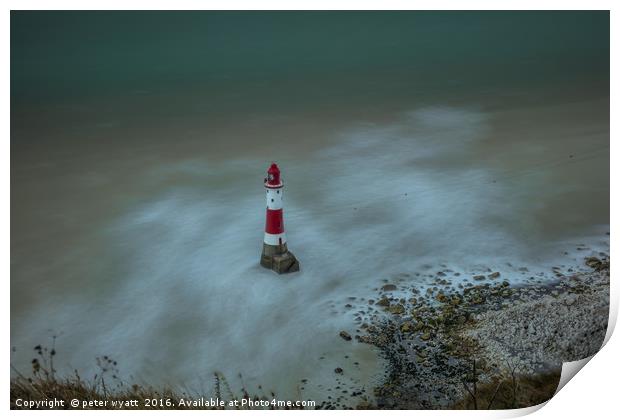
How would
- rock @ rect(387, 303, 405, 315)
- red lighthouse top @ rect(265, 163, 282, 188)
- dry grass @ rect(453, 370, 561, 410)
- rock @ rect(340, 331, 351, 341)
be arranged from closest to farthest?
dry grass @ rect(453, 370, 561, 410) → rock @ rect(340, 331, 351, 341) → rock @ rect(387, 303, 405, 315) → red lighthouse top @ rect(265, 163, 282, 188)

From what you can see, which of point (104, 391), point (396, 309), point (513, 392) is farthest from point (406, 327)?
point (104, 391)

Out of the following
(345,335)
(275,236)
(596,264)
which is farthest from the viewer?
(596,264)

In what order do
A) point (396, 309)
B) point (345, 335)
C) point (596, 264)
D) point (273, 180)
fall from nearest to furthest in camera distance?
point (345, 335)
point (396, 309)
point (273, 180)
point (596, 264)

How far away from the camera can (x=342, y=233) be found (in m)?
4.94

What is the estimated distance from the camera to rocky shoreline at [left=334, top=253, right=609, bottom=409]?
3.68 m

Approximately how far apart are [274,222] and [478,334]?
1261 mm

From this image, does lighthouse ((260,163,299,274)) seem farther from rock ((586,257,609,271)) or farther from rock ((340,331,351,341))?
rock ((586,257,609,271))

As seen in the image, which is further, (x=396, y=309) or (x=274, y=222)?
(x=274, y=222)

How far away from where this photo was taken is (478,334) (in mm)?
3953

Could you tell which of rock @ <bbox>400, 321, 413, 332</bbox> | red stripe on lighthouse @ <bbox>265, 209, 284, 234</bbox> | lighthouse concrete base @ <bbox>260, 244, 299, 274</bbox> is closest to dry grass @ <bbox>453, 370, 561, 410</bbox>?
rock @ <bbox>400, 321, 413, 332</bbox>

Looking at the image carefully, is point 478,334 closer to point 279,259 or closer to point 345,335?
point 345,335

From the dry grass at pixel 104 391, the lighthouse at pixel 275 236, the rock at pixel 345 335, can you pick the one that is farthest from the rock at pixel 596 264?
the dry grass at pixel 104 391

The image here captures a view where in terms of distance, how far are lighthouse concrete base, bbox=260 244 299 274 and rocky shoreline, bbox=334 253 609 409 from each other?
54 cm
